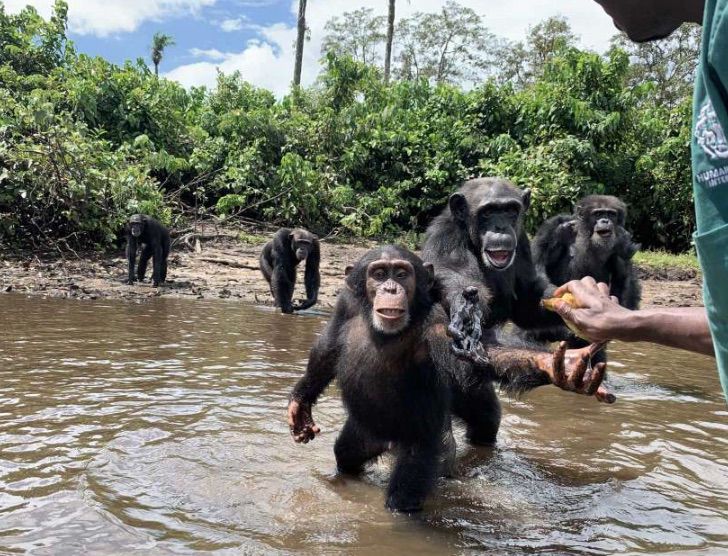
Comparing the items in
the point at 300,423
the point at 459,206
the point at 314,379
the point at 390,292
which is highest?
the point at 459,206

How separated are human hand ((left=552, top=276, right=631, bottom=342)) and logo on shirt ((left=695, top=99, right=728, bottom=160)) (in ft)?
3.89

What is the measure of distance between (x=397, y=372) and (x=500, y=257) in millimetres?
1618

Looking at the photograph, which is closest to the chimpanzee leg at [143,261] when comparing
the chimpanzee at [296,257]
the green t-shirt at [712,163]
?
the chimpanzee at [296,257]

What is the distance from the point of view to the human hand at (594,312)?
103 inches

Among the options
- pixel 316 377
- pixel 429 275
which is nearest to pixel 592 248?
pixel 429 275

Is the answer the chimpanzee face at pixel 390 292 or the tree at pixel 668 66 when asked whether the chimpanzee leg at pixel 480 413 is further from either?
the tree at pixel 668 66

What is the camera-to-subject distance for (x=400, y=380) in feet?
15.1

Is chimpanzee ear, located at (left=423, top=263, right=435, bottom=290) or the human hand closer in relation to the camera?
the human hand

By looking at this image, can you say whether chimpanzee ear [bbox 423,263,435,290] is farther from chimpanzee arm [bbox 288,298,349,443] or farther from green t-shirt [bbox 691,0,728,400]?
green t-shirt [bbox 691,0,728,400]

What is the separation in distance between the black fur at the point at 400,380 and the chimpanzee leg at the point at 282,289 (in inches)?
291

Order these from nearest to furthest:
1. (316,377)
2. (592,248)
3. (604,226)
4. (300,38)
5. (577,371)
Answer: (577,371)
(316,377)
(604,226)
(592,248)
(300,38)

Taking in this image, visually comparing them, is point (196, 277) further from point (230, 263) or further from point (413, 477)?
point (413, 477)

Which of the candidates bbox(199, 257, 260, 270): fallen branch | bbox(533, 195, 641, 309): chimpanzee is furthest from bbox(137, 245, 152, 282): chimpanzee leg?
bbox(533, 195, 641, 309): chimpanzee

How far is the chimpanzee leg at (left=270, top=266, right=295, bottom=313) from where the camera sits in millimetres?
12461
